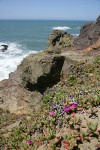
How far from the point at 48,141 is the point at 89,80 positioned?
4919 mm

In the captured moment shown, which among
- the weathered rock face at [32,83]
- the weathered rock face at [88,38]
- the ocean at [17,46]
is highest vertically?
the weathered rock face at [88,38]

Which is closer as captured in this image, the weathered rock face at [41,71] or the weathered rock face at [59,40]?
the weathered rock face at [41,71]

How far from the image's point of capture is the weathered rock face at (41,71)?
47.0 feet

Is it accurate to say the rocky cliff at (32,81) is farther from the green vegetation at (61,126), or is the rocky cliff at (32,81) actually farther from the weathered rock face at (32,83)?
the green vegetation at (61,126)

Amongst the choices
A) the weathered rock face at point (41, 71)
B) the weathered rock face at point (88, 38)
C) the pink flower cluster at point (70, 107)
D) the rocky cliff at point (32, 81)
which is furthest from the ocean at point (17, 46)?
the pink flower cluster at point (70, 107)

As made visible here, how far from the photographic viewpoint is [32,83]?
14953mm

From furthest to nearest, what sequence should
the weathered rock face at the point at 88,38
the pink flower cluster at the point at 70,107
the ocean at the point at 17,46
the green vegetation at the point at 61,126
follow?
1. the ocean at the point at 17,46
2. the weathered rock face at the point at 88,38
3. the pink flower cluster at the point at 70,107
4. the green vegetation at the point at 61,126

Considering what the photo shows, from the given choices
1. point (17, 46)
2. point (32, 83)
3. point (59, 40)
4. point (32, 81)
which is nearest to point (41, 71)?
point (32, 81)

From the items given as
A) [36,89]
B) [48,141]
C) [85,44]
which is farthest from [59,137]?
[85,44]

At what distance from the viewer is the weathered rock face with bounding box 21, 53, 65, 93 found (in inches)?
564

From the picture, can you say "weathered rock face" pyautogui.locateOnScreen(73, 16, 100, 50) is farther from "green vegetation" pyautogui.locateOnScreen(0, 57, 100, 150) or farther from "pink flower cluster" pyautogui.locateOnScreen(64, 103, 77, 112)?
"pink flower cluster" pyautogui.locateOnScreen(64, 103, 77, 112)

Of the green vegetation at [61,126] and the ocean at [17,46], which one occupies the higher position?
the green vegetation at [61,126]

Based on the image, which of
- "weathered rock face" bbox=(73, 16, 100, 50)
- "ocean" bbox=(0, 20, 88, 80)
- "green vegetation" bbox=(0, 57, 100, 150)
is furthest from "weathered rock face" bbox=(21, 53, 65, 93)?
"ocean" bbox=(0, 20, 88, 80)

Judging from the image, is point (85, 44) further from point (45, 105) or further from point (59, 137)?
point (59, 137)
